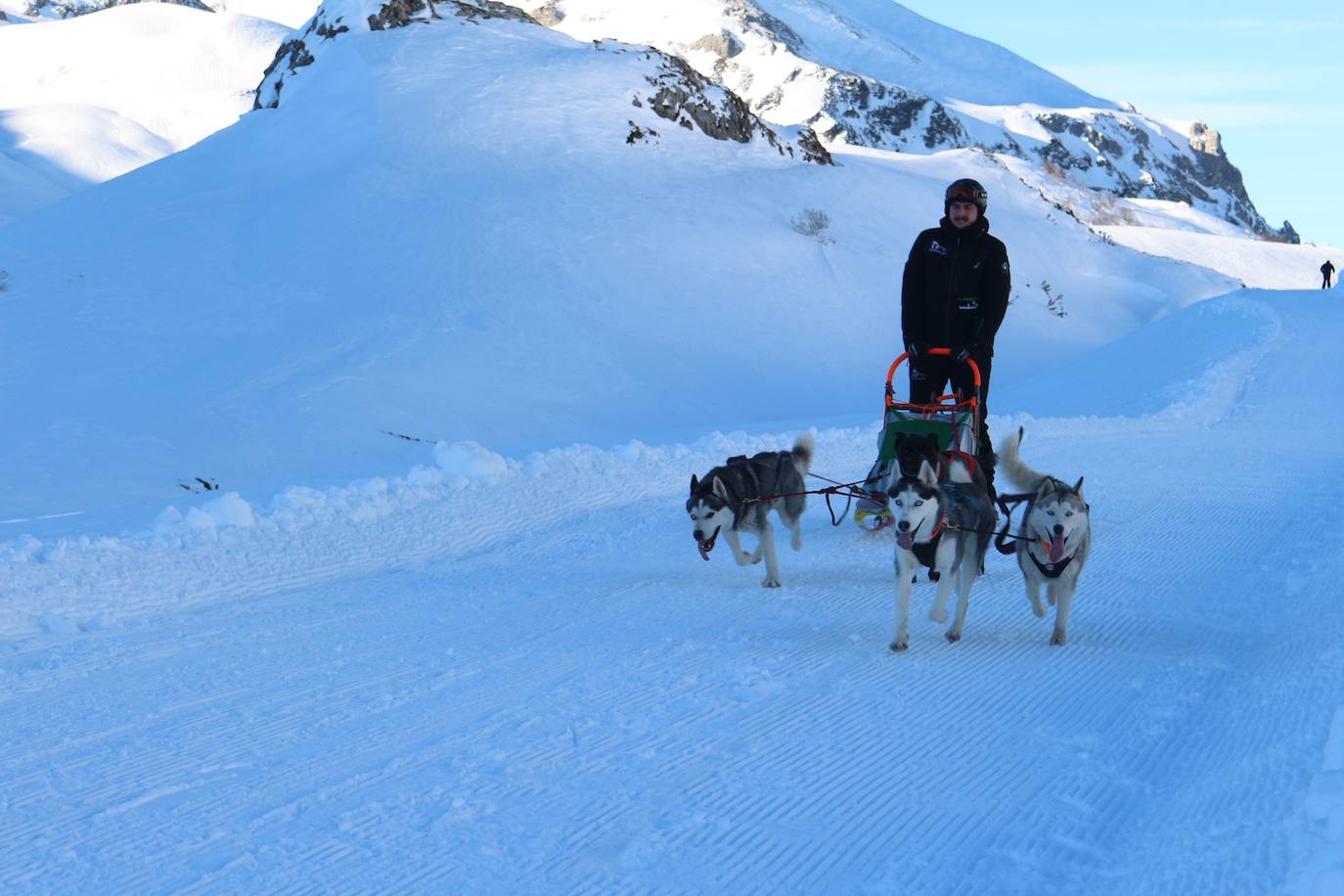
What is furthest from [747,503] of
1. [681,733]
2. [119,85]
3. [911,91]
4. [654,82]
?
[911,91]

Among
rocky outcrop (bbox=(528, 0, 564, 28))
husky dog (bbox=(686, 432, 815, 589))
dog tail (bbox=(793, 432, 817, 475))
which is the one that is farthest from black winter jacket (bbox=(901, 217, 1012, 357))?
rocky outcrop (bbox=(528, 0, 564, 28))

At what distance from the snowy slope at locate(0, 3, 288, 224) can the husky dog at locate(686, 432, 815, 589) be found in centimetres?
5790

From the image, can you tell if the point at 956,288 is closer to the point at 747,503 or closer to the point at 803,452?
the point at 803,452

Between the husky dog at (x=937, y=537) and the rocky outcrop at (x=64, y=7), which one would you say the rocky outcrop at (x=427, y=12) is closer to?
the husky dog at (x=937, y=537)

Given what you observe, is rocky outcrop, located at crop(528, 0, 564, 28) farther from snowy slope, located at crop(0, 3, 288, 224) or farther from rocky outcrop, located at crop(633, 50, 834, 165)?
rocky outcrop, located at crop(633, 50, 834, 165)

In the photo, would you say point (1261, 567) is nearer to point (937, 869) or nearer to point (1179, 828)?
point (1179, 828)


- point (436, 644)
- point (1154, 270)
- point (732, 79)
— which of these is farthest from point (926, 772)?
point (732, 79)

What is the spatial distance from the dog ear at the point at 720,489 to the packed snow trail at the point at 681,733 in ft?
1.69

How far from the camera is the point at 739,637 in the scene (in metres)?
5.36

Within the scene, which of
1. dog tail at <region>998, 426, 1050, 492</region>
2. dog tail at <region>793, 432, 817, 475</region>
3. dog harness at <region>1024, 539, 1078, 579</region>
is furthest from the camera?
dog tail at <region>793, 432, 817, 475</region>

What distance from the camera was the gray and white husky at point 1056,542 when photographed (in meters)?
5.14

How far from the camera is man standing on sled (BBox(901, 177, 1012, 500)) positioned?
22.7ft

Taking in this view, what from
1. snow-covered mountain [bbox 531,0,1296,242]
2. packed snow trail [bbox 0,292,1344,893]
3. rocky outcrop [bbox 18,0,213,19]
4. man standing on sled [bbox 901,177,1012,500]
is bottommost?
packed snow trail [bbox 0,292,1344,893]

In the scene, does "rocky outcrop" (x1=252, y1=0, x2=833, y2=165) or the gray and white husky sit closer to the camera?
the gray and white husky
